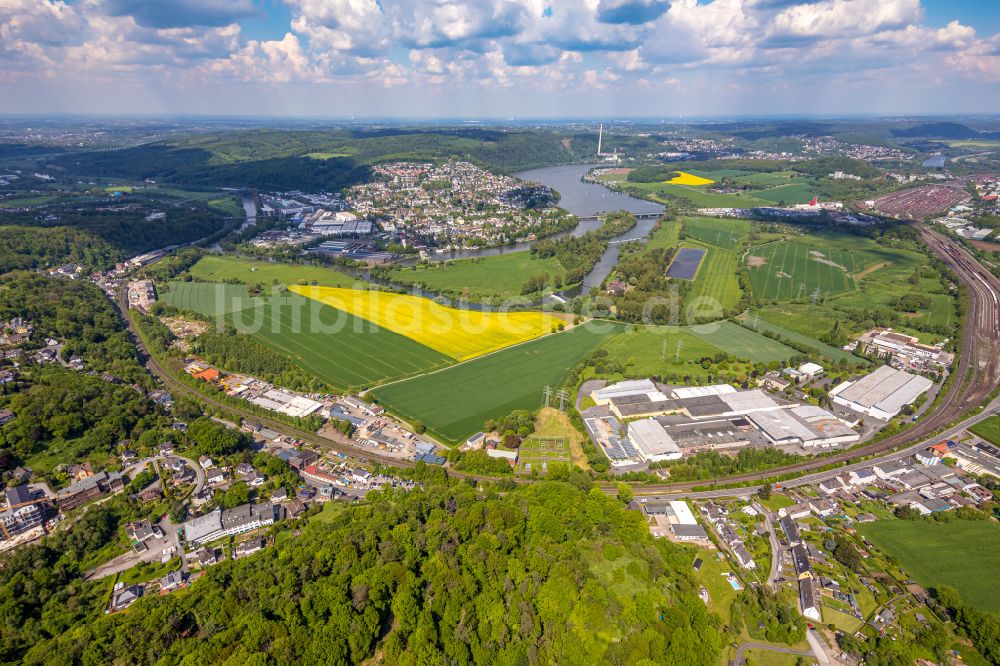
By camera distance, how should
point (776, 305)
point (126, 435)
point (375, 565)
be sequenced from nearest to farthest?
point (375, 565) → point (126, 435) → point (776, 305)

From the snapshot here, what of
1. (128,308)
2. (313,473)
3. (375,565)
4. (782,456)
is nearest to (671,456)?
(782,456)

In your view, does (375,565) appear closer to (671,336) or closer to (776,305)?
(671,336)

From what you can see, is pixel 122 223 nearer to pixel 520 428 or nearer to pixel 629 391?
pixel 520 428

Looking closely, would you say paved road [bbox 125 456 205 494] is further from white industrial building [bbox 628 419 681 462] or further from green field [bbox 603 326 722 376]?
green field [bbox 603 326 722 376]

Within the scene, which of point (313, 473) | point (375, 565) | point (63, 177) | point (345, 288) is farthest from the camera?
point (63, 177)

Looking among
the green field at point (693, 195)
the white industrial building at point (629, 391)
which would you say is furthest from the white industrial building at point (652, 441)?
the green field at point (693, 195)

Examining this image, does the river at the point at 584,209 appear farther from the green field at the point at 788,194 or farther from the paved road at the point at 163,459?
the paved road at the point at 163,459

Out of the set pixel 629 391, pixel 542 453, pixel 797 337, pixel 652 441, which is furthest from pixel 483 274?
pixel 652 441
